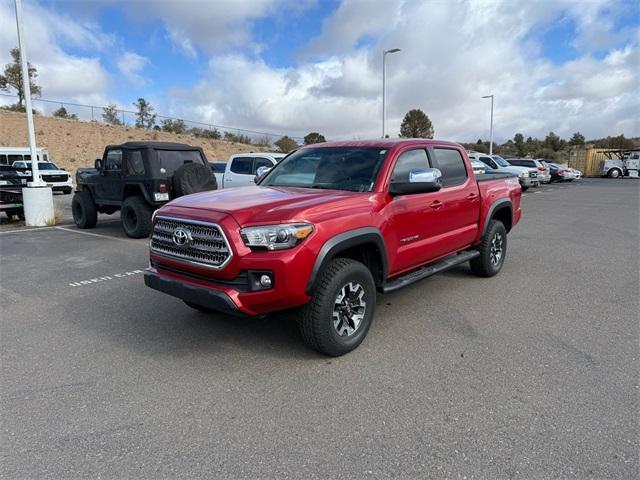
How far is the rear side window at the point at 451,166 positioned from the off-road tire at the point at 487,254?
90 centimetres

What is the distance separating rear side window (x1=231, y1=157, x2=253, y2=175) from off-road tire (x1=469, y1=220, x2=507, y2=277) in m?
7.91

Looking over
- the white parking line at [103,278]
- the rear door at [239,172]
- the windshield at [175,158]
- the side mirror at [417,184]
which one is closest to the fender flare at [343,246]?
the side mirror at [417,184]

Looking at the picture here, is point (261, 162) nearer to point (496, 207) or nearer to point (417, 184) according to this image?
point (496, 207)

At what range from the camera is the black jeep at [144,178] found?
933cm

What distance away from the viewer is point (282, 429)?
2.86 m

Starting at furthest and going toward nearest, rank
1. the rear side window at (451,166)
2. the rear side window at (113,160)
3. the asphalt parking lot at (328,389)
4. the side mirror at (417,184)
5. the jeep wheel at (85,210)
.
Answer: the jeep wheel at (85,210) → the rear side window at (113,160) → the rear side window at (451,166) → the side mirror at (417,184) → the asphalt parking lot at (328,389)

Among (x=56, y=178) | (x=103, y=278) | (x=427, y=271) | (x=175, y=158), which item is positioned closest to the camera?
(x=427, y=271)

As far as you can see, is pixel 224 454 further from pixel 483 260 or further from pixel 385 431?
pixel 483 260

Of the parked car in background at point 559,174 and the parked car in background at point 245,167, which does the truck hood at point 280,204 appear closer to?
Answer: the parked car in background at point 245,167

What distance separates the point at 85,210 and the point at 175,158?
268cm

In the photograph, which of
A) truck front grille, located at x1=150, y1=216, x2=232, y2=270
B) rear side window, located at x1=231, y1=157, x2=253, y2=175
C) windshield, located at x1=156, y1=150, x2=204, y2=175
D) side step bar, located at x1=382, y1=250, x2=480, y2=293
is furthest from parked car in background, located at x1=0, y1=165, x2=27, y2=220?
side step bar, located at x1=382, y1=250, x2=480, y2=293

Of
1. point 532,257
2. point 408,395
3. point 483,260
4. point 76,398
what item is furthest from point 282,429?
point 532,257

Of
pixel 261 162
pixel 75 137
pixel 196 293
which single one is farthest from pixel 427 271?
pixel 75 137

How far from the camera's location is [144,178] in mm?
9414
